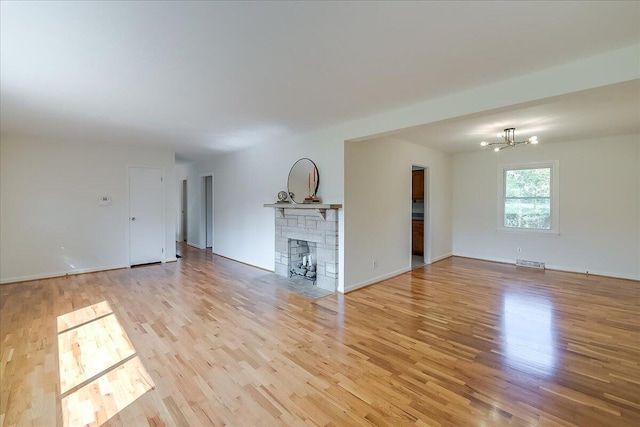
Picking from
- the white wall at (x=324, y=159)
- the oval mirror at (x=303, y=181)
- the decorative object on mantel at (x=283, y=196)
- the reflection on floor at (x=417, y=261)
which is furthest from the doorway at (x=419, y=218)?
the decorative object on mantel at (x=283, y=196)

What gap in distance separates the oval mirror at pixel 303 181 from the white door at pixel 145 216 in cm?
316

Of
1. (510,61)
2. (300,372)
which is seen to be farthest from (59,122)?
(510,61)

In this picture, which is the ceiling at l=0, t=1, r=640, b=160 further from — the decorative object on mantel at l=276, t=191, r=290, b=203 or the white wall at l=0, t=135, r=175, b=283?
the white wall at l=0, t=135, r=175, b=283

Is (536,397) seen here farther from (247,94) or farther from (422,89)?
(247,94)

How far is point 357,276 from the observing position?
4.35 m

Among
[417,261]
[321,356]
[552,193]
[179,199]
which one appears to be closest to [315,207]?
[321,356]

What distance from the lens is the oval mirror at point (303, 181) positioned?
452 centimetres

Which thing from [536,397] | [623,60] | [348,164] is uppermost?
[623,60]

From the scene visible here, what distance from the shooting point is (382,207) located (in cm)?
480

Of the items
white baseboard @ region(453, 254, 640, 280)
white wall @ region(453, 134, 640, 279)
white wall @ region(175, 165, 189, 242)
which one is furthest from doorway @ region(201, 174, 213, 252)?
white baseboard @ region(453, 254, 640, 280)

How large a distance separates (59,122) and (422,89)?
4704 millimetres

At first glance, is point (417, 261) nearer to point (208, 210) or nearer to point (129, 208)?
point (208, 210)

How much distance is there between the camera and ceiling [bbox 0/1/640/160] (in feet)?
5.39

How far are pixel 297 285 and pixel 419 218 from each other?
13.0ft
